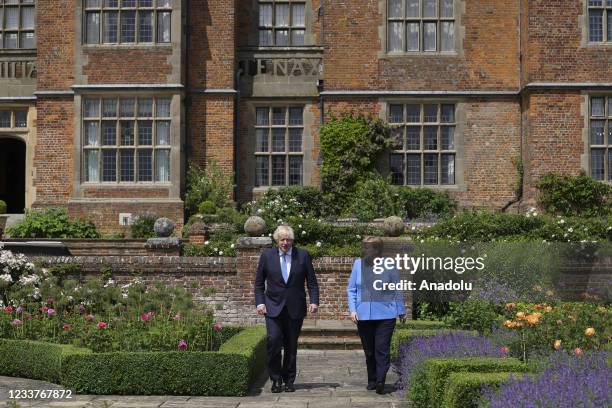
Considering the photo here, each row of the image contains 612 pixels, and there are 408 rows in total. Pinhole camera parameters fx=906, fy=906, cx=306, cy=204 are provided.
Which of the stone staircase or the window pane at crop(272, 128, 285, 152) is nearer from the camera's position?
the stone staircase

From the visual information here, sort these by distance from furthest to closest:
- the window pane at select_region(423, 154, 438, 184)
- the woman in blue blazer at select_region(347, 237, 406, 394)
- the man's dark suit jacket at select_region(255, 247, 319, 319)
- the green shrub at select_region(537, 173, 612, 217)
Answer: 1. the window pane at select_region(423, 154, 438, 184)
2. the green shrub at select_region(537, 173, 612, 217)
3. the man's dark suit jacket at select_region(255, 247, 319, 319)
4. the woman in blue blazer at select_region(347, 237, 406, 394)

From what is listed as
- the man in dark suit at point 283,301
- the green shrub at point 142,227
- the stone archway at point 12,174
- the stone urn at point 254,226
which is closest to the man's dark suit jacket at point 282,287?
the man in dark suit at point 283,301

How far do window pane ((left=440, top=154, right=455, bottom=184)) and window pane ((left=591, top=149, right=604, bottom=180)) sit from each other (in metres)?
3.22

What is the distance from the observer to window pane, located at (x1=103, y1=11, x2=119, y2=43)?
69.0ft

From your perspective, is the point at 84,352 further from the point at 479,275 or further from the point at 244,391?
the point at 479,275

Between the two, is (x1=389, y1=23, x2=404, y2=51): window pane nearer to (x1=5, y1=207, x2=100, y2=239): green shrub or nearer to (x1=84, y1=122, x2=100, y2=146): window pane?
(x1=84, y1=122, x2=100, y2=146): window pane

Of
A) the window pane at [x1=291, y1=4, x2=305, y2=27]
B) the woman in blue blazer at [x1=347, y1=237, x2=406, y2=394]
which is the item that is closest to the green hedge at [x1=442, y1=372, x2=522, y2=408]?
the woman in blue blazer at [x1=347, y1=237, x2=406, y2=394]

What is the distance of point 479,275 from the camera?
13562mm

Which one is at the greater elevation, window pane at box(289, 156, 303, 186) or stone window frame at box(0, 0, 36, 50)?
stone window frame at box(0, 0, 36, 50)

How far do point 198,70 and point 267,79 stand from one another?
66.9 inches

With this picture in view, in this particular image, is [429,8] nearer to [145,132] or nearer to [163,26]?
[163,26]

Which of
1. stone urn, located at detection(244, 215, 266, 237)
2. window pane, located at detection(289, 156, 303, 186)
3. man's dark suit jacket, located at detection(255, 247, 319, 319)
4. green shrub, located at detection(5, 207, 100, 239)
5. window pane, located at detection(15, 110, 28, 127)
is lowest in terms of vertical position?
man's dark suit jacket, located at detection(255, 247, 319, 319)

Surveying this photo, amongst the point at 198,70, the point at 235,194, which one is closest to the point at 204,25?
the point at 198,70

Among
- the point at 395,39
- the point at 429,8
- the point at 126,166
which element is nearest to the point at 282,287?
the point at 126,166
